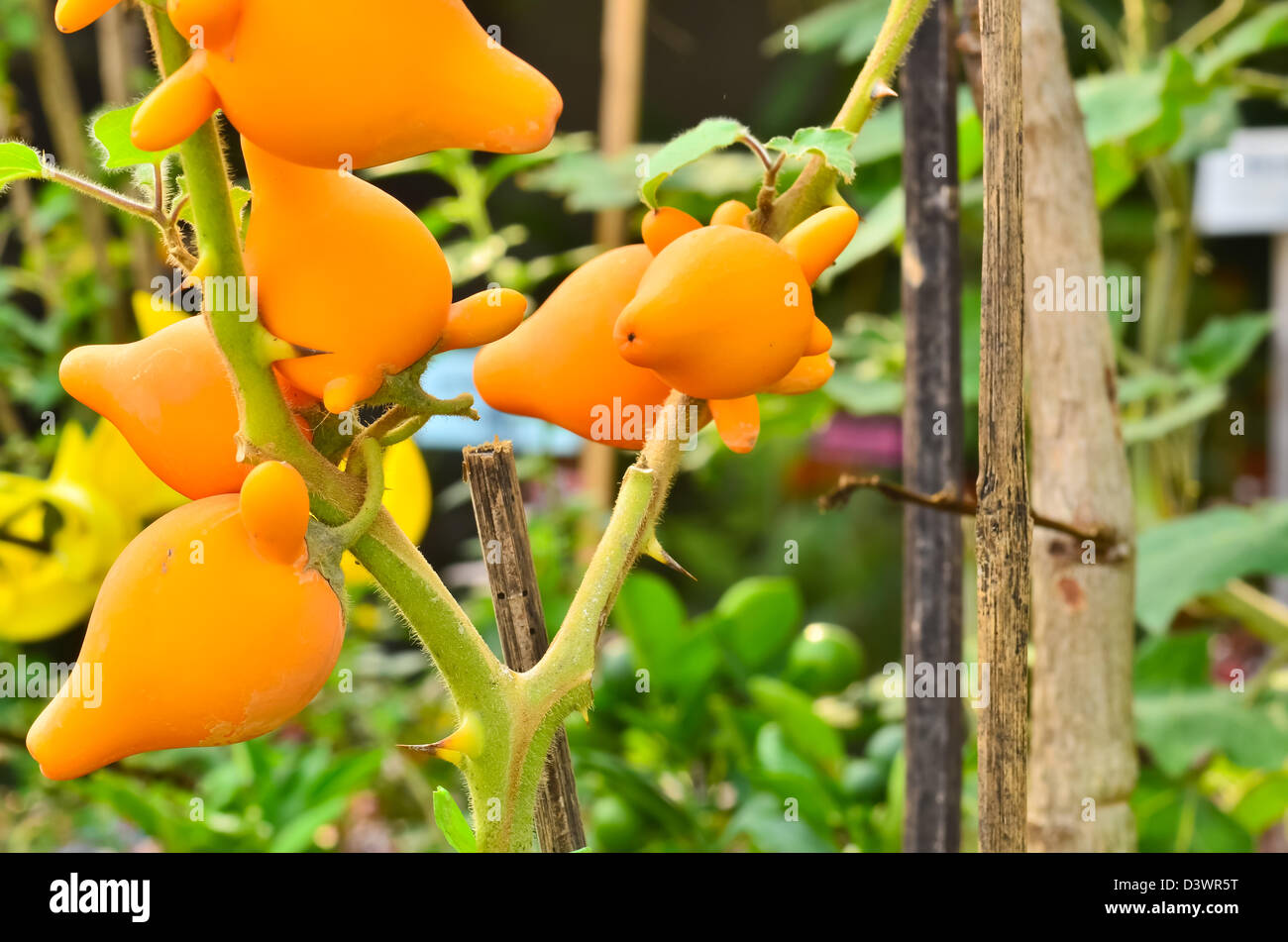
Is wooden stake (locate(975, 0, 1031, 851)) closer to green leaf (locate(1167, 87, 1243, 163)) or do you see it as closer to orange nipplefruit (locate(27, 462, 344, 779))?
orange nipplefruit (locate(27, 462, 344, 779))

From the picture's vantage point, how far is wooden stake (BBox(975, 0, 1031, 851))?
248 mm

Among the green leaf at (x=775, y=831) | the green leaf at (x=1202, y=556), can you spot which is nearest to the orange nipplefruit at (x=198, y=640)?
the green leaf at (x=775, y=831)

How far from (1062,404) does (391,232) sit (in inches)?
12.5

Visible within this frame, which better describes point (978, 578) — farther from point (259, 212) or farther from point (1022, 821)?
point (259, 212)

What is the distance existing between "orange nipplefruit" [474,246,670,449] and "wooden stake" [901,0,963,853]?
0.20 meters

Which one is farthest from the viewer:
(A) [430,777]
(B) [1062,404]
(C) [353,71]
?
(A) [430,777]

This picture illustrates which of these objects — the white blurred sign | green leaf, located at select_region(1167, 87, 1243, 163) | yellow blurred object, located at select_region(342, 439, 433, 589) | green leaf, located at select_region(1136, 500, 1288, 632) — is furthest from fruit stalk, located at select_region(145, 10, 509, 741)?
the white blurred sign

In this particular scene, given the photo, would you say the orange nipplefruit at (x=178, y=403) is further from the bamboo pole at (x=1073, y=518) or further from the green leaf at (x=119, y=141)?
the bamboo pole at (x=1073, y=518)

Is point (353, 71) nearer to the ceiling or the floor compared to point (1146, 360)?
nearer to the floor

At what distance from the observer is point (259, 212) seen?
0.71 feet

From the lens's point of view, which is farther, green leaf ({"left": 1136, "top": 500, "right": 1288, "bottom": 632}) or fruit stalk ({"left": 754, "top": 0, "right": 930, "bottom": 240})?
green leaf ({"left": 1136, "top": 500, "right": 1288, "bottom": 632})

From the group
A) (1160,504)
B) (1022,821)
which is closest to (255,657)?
(1022,821)
